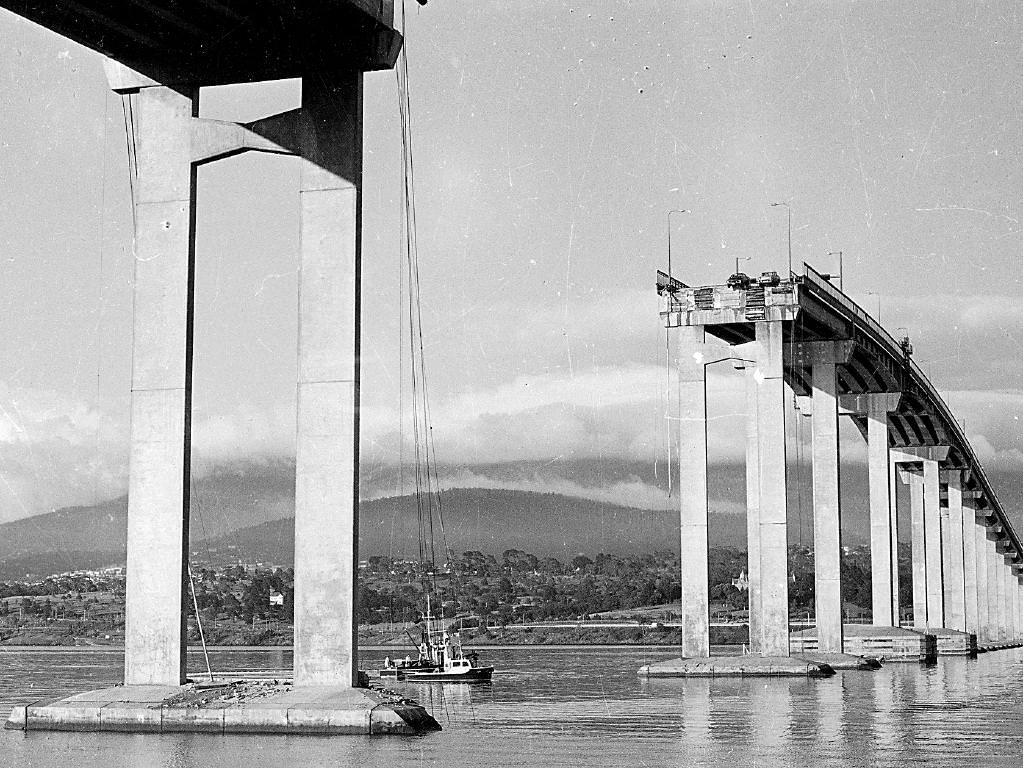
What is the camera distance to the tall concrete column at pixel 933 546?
109562mm

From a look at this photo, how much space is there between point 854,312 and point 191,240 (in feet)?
141

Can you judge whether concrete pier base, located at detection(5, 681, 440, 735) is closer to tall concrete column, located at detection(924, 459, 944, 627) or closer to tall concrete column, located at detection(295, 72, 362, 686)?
tall concrete column, located at detection(295, 72, 362, 686)

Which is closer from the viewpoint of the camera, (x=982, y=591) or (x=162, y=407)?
(x=162, y=407)

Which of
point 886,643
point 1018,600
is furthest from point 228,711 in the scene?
point 1018,600

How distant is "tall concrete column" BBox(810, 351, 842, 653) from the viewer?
7056cm

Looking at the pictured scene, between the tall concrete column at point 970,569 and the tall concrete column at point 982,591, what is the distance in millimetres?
635

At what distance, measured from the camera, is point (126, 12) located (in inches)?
1235

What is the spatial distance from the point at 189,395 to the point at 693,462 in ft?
110

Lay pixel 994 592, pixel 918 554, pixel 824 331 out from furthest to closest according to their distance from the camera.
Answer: pixel 994 592
pixel 918 554
pixel 824 331

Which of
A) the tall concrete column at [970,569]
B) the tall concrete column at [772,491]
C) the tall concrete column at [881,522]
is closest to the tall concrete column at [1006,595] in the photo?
the tall concrete column at [970,569]

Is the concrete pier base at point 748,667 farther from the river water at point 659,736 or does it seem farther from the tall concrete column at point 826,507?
the tall concrete column at point 826,507

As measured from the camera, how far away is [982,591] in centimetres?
13462

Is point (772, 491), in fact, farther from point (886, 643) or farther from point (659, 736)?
point (659, 736)

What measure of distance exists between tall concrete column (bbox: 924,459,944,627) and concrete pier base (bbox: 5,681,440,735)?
274 ft
